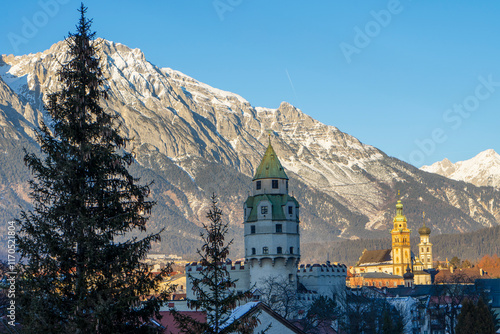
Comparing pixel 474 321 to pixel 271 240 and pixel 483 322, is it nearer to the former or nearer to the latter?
pixel 483 322

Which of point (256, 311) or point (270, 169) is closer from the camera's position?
point (256, 311)

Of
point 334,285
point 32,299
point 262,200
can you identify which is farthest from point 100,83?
point 334,285

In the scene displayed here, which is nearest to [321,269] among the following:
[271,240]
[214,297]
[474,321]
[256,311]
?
[271,240]

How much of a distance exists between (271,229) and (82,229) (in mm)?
81320

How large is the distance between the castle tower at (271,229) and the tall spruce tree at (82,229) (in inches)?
3058

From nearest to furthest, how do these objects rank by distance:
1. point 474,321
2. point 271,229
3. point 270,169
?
1. point 474,321
2. point 271,229
3. point 270,169

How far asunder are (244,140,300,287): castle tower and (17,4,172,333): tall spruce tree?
77682mm

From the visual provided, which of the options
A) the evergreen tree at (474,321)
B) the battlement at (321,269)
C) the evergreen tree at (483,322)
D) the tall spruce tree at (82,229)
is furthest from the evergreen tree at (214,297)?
the battlement at (321,269)

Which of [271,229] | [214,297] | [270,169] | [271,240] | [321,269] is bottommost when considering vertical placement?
[214,297]

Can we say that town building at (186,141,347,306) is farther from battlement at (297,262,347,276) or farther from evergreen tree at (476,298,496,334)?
evergreen tree at (476,298,496,334)

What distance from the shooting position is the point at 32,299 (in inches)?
1256

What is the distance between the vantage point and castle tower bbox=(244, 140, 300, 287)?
11275 cm

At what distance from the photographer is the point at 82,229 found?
3319 centimetres

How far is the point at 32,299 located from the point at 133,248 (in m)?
4.47
